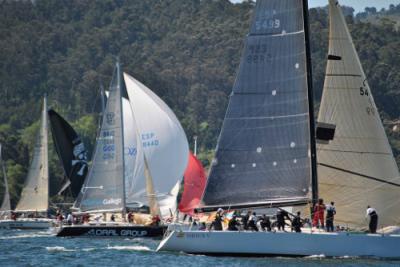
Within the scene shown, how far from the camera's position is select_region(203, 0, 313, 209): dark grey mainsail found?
33.8 metres

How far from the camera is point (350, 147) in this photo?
113 ft

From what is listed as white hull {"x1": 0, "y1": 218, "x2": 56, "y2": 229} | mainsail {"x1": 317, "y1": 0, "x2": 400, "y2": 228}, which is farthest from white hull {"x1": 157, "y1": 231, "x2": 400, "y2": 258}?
white hull {"x1": 0, "y1": 218, "x2": 56, "y2": 229}

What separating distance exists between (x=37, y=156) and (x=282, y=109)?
32678 mm

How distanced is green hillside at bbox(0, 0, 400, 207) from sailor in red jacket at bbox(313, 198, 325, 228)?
80.4 meters

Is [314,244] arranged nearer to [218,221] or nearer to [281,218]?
[281,218]

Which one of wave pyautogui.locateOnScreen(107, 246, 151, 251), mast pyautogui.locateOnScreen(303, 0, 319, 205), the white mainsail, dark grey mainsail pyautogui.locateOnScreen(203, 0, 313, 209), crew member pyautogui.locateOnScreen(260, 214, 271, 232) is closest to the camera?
mast pyautogui.locateOnScreen(303, 0, 319, 205)

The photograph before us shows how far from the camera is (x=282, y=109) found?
34.0 meters

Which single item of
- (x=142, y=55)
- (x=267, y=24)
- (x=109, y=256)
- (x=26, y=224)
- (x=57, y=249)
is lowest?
(x=109, y=256)

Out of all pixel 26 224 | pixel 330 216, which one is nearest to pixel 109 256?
pixel 330 216

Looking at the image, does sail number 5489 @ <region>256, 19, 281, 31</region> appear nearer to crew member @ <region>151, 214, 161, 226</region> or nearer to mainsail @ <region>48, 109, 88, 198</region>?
crew member @ <region>151, 214, 161, 226</region>

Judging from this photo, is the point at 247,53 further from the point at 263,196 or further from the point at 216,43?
the point at 216,43

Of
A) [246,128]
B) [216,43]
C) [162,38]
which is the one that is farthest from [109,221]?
[162,38]

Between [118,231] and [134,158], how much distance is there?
4415 mm

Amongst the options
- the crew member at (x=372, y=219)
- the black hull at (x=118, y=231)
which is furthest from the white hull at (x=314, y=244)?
the black hull at (x=118, y=231)
